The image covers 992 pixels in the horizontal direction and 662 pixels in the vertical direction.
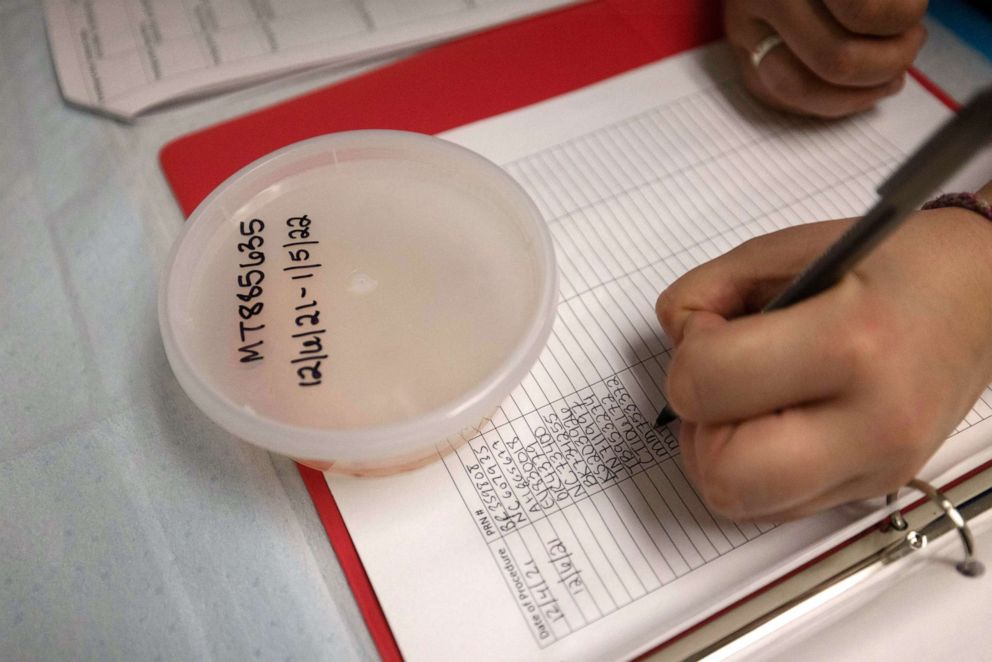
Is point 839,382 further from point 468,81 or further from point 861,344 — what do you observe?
point 468,81

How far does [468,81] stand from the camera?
648mm

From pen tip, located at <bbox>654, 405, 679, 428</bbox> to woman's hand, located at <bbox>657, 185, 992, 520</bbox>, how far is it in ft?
0.19

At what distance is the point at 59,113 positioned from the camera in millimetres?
625

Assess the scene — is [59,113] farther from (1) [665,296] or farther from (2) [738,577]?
(2) [738,577]

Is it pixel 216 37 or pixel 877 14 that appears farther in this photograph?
pixel 216 37

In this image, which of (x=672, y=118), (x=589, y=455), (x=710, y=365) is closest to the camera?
(x=710, y=365)

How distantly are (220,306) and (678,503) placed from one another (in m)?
0.31

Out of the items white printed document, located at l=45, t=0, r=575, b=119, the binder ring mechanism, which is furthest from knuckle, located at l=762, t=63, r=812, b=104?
the binder ring mechanism

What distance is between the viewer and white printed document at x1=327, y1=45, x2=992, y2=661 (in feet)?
1.36

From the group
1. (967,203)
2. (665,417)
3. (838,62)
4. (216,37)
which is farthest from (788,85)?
(216,37)

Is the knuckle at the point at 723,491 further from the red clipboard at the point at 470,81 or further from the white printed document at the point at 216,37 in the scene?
the white printed document at the point at 216,37

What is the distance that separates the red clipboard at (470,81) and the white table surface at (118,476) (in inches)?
1.9

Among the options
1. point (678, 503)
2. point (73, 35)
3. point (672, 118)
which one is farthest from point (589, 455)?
point (73, 35)

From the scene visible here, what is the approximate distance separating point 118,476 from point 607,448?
318 mm
